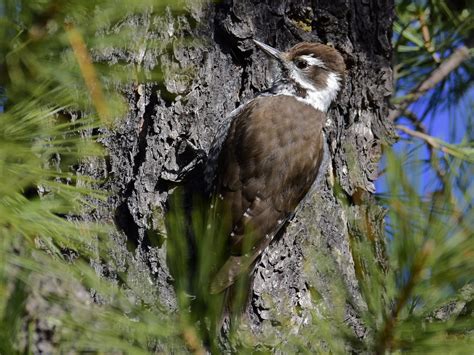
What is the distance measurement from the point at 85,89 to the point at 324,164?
202 centimetres

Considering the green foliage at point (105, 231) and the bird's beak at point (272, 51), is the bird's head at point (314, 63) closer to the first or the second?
the bird's beak at point (272, 51)

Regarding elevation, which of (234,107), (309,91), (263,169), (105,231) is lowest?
(105,231)

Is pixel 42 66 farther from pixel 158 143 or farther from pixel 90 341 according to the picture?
pixel 158 143

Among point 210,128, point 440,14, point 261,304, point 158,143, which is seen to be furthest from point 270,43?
point 440,14

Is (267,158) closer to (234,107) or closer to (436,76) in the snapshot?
(234,107)

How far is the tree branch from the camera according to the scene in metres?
4.32

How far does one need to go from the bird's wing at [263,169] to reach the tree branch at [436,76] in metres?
1.08

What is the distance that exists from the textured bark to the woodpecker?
62mm

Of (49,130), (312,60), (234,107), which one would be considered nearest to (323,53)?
(312,60)

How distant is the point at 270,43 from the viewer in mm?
3316

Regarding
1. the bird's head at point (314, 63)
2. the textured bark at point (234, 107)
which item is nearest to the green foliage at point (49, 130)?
the textured bark at point (234, 107)

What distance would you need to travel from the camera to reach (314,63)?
11.8ft

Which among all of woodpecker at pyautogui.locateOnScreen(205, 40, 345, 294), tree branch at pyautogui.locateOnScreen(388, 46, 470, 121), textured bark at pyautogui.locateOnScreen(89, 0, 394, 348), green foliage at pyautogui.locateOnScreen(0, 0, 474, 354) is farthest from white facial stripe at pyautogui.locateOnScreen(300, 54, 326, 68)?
green foliage at pyautogui.locateOnScreen(0, 0, 474, 354)

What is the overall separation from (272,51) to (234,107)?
305mm
